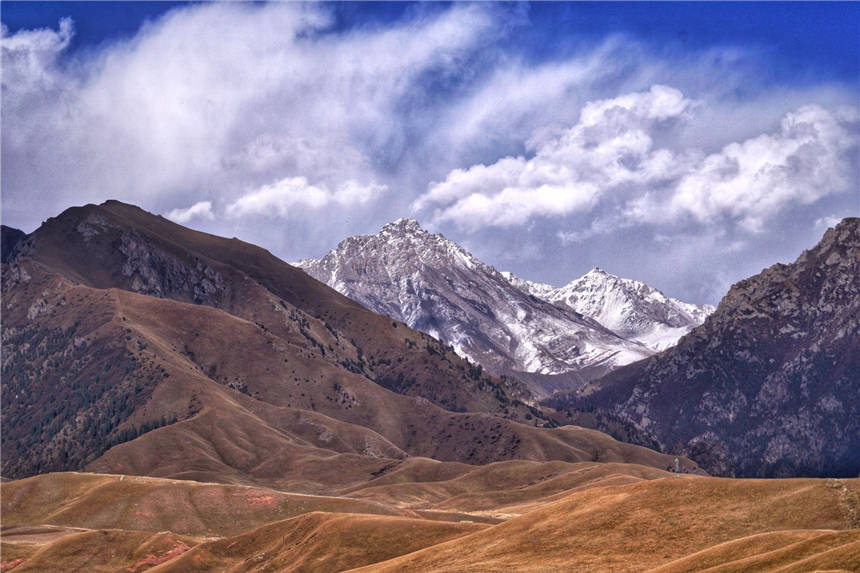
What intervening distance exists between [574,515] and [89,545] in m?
96.4

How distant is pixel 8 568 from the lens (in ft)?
533

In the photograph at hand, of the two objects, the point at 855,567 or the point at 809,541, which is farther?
the point at 809,541

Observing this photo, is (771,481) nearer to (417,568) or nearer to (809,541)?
(809,541)

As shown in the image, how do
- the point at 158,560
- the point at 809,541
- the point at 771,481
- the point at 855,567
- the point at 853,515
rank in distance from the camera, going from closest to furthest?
the point at 855,567 → the point at 809,541 → the point at 853,515 → the point at 771,481 → the point at 158,560

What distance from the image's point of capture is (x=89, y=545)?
539 feet

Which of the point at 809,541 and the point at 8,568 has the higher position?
the point at 8,568

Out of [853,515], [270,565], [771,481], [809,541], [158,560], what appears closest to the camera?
[809,541]

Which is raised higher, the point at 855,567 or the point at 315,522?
the point at 315,522

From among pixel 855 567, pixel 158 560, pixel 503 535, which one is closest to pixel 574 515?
pixel 503 535

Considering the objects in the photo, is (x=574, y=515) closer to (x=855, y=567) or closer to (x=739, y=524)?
(x=739, y=524)

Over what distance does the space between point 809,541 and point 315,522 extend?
87.8m

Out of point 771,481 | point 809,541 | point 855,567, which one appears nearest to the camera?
point 855,567

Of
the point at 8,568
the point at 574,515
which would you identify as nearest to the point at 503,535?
the point at 574,515

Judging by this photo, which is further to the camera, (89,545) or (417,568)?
(89,545)
